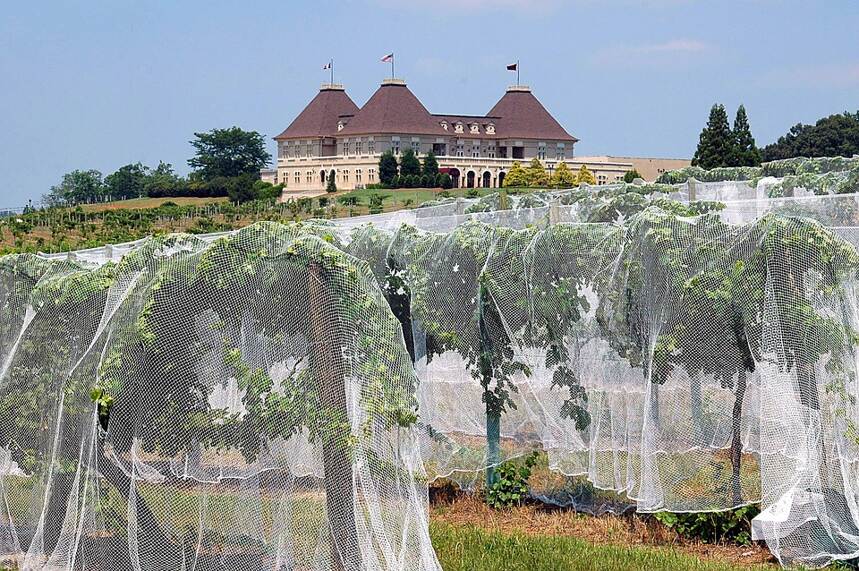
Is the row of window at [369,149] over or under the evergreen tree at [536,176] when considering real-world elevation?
over

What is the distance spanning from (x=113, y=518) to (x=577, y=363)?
3.25 m

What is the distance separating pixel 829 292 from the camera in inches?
292

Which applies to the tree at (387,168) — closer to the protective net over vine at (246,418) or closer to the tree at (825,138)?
the tree at (825,138)

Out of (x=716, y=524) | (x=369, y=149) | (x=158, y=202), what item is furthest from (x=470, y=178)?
(x=716, y=524)

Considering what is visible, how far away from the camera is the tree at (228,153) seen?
12019cm

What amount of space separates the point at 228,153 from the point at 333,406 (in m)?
118

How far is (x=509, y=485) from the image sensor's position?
9320 millimetres

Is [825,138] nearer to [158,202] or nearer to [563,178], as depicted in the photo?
A: [563,178]

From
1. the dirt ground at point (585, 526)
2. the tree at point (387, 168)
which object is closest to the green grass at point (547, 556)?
the dirt ground at point (585, 526)

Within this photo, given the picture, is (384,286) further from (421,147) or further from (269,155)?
(269,155)

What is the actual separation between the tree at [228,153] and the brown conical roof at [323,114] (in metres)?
8.56

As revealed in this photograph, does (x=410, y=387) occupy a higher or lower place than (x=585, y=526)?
higher

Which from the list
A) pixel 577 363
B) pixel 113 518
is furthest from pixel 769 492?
pixel 113 518

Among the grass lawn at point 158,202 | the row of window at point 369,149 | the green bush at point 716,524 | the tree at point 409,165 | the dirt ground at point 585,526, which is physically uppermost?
the row of window at point 369,149
